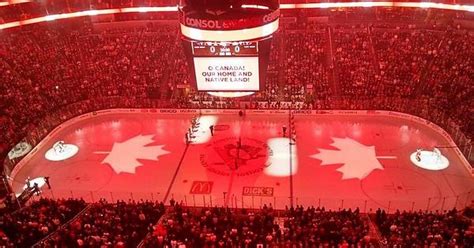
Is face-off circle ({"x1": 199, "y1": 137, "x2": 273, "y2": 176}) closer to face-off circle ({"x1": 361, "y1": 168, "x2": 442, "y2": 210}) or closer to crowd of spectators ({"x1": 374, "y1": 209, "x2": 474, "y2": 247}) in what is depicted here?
face-off circle ({"x1": 361, "y1": 168, "x2": 442, "y2": 210})

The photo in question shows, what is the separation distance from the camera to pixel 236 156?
84.4 ft

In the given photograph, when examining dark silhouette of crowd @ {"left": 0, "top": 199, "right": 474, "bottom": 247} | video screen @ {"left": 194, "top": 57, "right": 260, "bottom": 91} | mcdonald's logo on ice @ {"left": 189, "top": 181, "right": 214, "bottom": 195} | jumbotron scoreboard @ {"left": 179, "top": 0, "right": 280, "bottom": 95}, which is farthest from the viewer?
mcdonald's logo on ice @ {"left": 189, "top": 181, "right": 214, "bottom": 195}

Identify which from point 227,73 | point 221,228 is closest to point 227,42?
point 227,73

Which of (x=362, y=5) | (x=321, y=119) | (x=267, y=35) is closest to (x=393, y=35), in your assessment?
(x=362, y=5)

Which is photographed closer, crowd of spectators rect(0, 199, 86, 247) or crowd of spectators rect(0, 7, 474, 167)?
crowd of spectators rect(0, 199, 86, 247)

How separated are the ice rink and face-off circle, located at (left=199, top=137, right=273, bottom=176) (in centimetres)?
6

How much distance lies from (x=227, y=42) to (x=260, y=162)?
26.3ft

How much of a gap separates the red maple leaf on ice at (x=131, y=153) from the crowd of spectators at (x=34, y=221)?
5.40 m

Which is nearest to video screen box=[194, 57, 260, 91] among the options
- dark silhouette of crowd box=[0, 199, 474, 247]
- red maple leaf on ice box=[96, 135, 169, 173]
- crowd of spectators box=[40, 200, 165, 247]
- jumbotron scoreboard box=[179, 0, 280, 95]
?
jumbotron scoreboard box=[179, 0, 280, 95]

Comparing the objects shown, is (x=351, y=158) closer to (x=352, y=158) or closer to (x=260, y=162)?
(x=352, y=158)

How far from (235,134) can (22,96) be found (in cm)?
1484

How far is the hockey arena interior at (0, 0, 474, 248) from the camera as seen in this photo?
18.1 metres

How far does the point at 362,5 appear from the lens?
38.2 metres

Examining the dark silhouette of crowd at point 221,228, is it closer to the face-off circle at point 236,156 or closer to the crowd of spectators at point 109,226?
the crowd of spectators at point 109,226
